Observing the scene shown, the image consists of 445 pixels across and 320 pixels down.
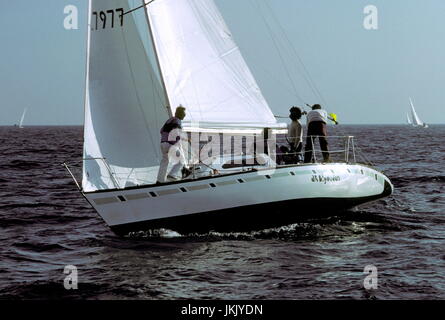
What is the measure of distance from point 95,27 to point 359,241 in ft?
24.8

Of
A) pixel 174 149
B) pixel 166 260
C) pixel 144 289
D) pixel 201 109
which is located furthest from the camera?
pixel 201 109

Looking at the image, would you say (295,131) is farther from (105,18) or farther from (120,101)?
(105,18)

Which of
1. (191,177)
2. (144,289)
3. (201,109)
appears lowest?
(144,289)

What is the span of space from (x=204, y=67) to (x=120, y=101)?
6.82ft

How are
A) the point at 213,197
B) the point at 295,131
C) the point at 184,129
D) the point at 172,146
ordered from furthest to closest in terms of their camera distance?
the point at 295,131 < the point at 184,129 < the point at 172,146 < the point at 213,197

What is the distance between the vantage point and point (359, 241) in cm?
1318

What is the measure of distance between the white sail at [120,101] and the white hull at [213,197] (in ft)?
3.31

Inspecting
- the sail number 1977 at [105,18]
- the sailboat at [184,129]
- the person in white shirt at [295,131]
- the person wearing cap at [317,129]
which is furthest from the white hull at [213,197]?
the sail number 1977 at [105,18]

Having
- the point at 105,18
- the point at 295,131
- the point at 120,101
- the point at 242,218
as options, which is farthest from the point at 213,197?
the point at 105,18

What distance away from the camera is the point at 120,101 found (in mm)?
14422
